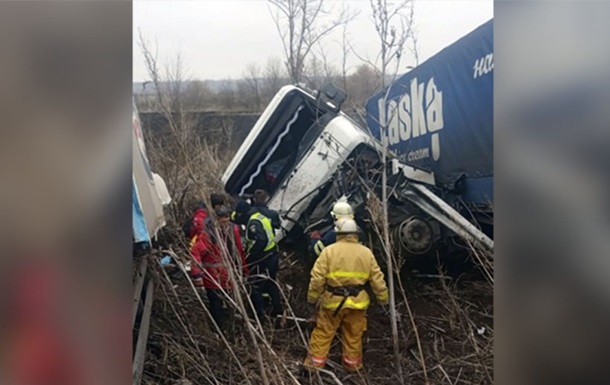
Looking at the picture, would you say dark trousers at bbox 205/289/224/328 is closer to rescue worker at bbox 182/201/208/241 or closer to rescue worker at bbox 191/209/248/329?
rescue worker at bbox 191/209/248/329

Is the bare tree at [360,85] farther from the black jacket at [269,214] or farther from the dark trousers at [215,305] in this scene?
the dark trousers at [215,305]

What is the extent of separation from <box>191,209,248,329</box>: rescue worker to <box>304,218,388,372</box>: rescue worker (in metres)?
0.57

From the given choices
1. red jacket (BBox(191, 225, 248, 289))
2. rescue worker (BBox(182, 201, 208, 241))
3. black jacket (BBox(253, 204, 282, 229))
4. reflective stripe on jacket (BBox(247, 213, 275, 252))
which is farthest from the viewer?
black jacket (BBox(253, 204, 282, 229))

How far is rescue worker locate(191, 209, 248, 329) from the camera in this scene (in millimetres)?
2977

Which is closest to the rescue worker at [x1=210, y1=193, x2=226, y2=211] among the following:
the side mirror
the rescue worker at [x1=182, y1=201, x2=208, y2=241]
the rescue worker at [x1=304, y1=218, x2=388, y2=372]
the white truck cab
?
the rescue worker at [x1=182, y1=201, x2=208, y2=241]

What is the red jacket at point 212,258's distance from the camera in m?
3.09

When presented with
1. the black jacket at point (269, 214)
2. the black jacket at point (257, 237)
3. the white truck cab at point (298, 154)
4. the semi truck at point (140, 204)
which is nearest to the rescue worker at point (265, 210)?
the black jacket at point (269, 214)

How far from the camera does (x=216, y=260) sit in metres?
3.50

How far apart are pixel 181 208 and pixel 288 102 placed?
1.56 metres

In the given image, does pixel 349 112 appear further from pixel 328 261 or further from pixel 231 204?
pixel 328 261
